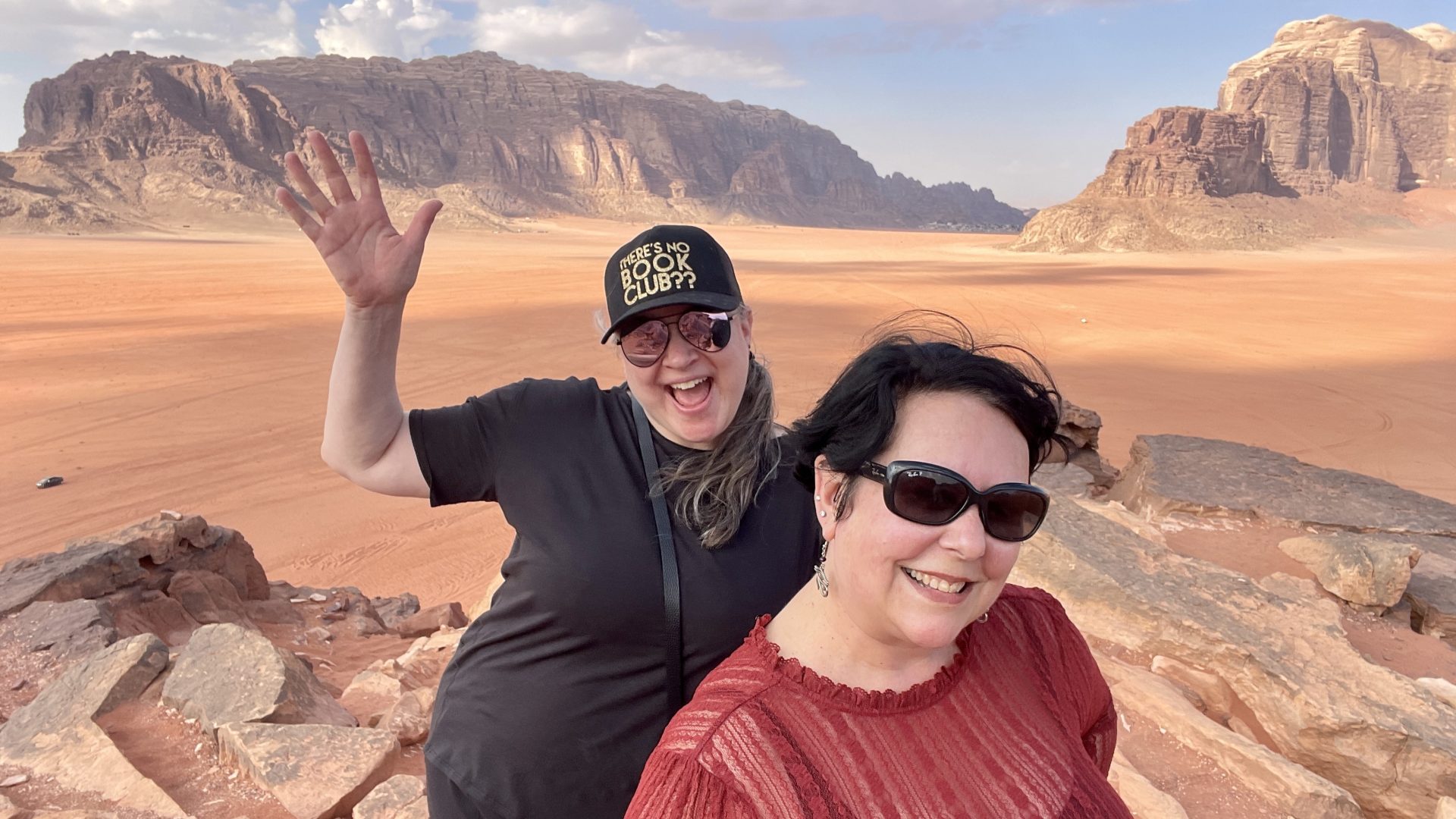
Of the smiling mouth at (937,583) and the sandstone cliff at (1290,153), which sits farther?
the sandstone cliff at (1290,153)

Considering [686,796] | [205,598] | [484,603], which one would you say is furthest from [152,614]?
[686,796]

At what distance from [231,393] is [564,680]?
40.6 feet

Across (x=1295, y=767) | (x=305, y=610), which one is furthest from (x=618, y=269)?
(x=305, y=610)

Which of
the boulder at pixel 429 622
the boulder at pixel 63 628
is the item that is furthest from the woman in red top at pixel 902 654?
the boulder at pixel 429 622

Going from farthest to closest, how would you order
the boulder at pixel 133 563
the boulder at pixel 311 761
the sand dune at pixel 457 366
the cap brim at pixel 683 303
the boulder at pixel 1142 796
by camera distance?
the sand dune at pixel 457 366 → the boulder at pixel 133 563 → the boulder at pixel 311 761 → the boulder at pixel 1142 796 → the cap brim at pixel 683 303

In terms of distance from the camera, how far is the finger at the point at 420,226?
74.6 inches

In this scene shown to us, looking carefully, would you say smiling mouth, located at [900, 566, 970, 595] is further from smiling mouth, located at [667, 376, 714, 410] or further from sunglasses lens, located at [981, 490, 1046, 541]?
smiling mouth, located at [667, 376, 714, 410]

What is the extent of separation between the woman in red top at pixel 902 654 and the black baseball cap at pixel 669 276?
0.53m

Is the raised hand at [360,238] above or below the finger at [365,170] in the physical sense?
below

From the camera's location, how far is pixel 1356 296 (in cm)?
2767

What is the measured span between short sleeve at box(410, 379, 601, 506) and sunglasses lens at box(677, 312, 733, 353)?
279 millimetres

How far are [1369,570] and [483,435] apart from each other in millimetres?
4852

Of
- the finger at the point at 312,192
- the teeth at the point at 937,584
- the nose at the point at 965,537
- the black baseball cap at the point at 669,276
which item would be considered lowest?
the teeth at the point at 937,584

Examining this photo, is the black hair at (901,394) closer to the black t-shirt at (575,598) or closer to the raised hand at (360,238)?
the black t-shirt at (575,598)
